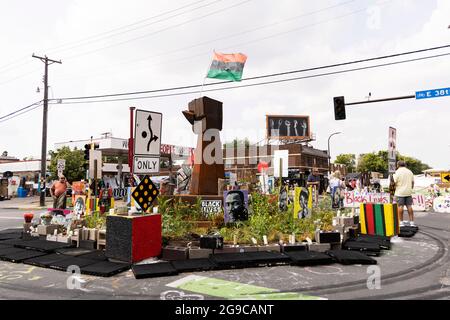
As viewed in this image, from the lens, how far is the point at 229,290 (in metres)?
4.97

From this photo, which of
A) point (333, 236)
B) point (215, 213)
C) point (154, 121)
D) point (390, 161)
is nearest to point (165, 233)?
point (215, 213)

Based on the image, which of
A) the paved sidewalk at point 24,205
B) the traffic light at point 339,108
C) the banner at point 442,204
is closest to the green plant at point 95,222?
the traffic light at point 339,108

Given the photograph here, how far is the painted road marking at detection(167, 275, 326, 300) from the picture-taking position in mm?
4645

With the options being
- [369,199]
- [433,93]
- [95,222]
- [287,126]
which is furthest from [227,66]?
[287,126]

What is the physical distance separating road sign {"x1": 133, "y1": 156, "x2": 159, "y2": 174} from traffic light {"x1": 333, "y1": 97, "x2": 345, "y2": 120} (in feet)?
44.3

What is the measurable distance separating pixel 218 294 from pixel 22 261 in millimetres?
4693

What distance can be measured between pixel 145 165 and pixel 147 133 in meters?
0.71

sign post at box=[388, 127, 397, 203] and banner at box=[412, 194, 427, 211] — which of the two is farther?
banner at box=[412, 194, 427, 211]

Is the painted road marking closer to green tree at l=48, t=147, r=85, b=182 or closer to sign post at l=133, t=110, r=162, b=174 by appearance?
sign post at l=133, t=110, r=162, b=174

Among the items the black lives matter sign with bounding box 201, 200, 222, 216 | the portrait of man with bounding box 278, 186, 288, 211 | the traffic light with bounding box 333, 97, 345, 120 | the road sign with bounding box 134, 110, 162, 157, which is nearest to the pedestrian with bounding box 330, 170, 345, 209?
the traffic light with bounding box 333, 97, 345, 120

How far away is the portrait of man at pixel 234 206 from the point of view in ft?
28.0

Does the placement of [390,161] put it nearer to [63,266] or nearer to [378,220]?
[378,220]

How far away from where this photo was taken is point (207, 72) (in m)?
15.7

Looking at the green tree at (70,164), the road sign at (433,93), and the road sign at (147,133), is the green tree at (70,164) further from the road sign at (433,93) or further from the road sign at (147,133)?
the road sign at (433,93)
